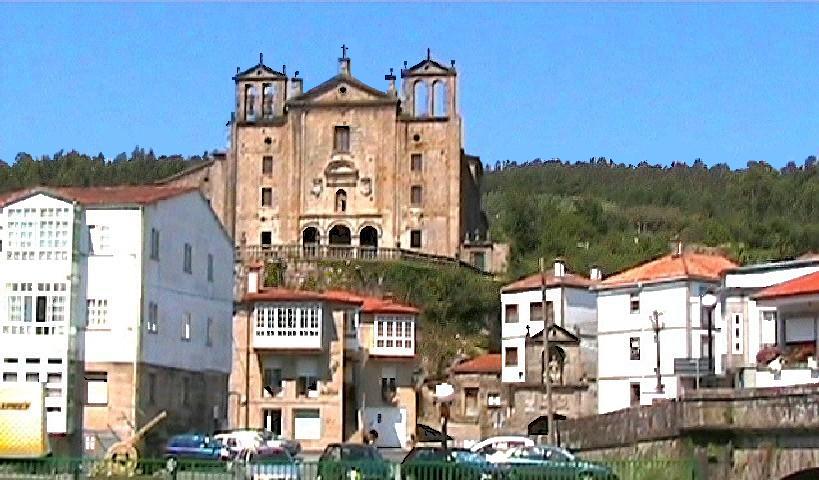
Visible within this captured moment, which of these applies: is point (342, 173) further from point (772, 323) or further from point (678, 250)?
point (772, 323)

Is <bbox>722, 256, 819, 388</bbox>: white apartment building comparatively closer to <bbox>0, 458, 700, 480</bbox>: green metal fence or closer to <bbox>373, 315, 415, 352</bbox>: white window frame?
<bbox>0, 458, 700, 480</bbox>: green metal fence

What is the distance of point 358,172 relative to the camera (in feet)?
332

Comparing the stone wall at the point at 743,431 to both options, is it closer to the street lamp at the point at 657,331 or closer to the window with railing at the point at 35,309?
the window with railing at the point at 35,309

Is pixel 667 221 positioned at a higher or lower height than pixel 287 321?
higher

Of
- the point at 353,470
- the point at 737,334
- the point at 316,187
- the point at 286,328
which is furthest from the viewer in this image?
the point at 316,187

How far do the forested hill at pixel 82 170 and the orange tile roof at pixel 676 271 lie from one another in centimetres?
9374

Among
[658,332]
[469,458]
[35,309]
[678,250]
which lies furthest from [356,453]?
[678,250]

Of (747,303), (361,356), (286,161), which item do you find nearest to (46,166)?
(286,161)

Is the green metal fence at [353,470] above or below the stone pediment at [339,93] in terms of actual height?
below

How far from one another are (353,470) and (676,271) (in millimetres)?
49415

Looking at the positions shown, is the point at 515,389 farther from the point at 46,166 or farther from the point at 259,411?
the point at 46,166

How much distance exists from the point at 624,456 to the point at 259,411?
157ft

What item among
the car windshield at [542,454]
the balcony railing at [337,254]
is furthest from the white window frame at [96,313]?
the balcony railing at [337,254]

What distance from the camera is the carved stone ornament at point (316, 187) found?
102 m
